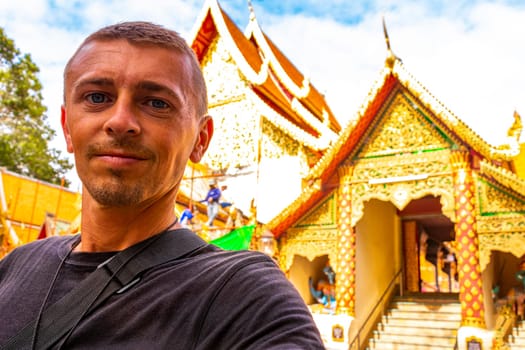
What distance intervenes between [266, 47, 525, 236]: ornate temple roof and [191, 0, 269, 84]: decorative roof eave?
2.75m

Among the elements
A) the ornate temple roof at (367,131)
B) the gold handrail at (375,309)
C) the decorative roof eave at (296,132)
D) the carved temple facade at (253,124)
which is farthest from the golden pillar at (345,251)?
the carved temple facade at (253,124)

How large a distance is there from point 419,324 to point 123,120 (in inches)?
318

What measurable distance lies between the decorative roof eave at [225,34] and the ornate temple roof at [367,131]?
2753 mm

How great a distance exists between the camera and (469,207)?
6387mm

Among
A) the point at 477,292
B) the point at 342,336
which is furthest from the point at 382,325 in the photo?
the point at 477,292

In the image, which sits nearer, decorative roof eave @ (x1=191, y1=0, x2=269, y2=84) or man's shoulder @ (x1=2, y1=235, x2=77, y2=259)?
man's shoulder @ (x1=2, y1=235, x2=77, y2=259)

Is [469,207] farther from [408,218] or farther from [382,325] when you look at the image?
[408,218]

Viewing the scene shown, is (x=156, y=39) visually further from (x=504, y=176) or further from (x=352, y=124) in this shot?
(x=352, y=124)

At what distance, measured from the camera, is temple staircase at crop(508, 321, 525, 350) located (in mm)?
6270

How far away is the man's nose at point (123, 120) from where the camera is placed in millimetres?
808

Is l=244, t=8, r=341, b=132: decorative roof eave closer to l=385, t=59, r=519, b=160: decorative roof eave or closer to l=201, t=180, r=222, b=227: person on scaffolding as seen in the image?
l=385, t=59, r=519, b=160: decorative roof eave

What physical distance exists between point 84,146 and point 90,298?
274 millimetres

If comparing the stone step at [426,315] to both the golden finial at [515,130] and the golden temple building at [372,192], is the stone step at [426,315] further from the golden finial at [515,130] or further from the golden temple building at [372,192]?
the golden finial at [515,130]

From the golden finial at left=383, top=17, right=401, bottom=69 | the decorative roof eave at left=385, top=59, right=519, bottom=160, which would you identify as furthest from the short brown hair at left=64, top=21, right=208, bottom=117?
the golden finial at left=383, top=17, right=401, bottom=69
